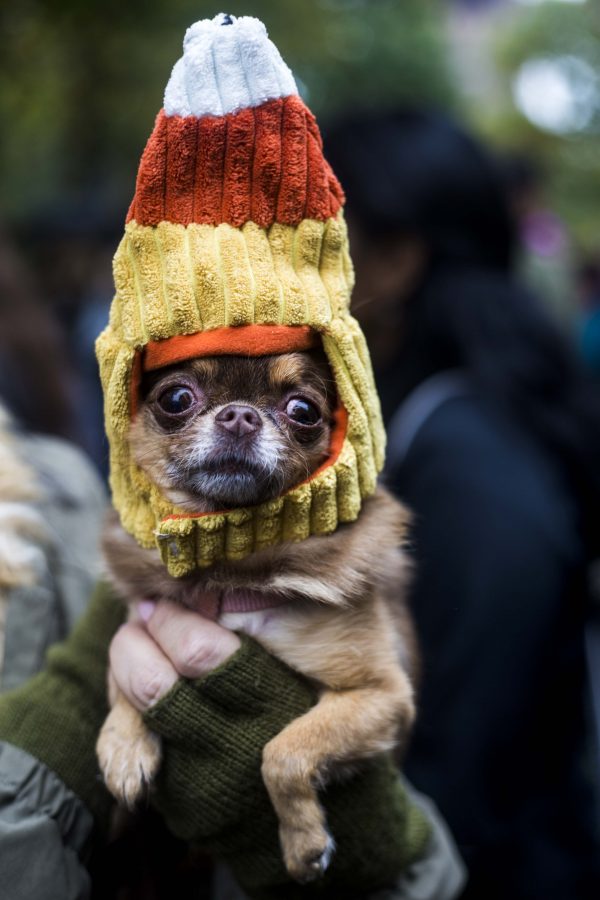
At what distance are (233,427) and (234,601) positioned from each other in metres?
Result: 0.48

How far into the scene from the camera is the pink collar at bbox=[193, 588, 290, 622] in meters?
2.09

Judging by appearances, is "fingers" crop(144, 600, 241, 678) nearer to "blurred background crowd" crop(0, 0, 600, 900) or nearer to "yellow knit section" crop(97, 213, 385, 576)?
"yellow knit section" crop(97, 213, 385, 576)

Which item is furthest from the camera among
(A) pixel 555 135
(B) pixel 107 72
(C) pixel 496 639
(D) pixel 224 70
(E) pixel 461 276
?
(A) pixel 555 135

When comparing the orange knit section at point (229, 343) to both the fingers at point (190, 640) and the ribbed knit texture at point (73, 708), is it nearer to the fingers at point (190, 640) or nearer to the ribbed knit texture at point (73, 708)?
the fingers at point (190, 640)

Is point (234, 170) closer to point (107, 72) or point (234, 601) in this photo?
point (234, 601)

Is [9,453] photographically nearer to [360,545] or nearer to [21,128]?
[360,545]

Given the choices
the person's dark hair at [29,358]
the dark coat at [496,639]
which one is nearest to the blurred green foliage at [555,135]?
the person's dark hair at [29,358]

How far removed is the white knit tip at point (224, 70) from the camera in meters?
1.72

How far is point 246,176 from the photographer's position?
180 cm

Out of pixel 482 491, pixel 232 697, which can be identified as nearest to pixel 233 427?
pixel 232 697

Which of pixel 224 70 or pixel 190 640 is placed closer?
pixel 224 70

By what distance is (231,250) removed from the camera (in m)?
1.78

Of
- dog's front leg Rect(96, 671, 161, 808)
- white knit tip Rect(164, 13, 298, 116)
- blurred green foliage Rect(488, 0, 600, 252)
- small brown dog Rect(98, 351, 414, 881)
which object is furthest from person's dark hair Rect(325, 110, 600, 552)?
blurred green foliage Rect(488, 0, 600, 252)

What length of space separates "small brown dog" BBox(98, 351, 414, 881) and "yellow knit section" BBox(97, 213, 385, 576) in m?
0.08
